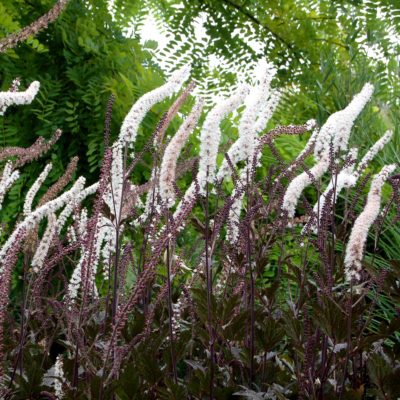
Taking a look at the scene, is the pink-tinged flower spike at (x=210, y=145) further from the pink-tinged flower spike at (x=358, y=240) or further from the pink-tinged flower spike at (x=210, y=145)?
the pink-tinged flower spike at (x=358, y=240)

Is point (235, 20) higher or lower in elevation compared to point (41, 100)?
higher

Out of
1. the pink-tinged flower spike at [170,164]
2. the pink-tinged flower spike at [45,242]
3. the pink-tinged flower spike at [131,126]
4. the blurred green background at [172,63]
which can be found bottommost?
the pink-tinged flower spike at [45,242]

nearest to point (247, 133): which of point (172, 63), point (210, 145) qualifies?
point (210, 145)

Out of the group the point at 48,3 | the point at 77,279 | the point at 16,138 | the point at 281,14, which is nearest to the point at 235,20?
the point at 281,14

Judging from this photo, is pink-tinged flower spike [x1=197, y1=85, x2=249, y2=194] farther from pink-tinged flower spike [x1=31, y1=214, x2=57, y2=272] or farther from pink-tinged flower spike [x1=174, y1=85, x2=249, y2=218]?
pink-tinged flower spike [x1=31, y1=214, x2=57, y2=272]

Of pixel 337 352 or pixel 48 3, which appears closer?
pixel 337 352

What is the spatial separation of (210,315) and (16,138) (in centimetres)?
375

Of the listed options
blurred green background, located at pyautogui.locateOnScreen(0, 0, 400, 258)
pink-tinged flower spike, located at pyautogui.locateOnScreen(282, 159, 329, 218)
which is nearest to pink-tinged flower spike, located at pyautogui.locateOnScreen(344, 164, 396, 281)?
pink-tinged flower spike, located at pyautogui.locateOnScreen(282, 159, 329, 218)

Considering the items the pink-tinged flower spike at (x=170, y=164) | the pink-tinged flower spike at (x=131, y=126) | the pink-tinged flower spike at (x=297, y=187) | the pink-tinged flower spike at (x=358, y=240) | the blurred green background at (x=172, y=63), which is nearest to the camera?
the pink-tinged flower spike at (x=358, y=240)

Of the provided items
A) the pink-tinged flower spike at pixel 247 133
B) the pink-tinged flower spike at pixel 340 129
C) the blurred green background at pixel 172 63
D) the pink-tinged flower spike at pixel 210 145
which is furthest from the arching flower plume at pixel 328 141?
the blurred green background at pixel 172 63

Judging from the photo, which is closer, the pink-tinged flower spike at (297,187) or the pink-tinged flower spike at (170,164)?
the pink-tinged flower spike at (170,164)

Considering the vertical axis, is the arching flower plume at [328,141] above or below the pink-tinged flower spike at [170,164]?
above

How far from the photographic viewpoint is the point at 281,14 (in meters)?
6.49

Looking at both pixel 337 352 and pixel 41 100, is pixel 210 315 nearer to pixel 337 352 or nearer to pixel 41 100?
pixel 337 352
